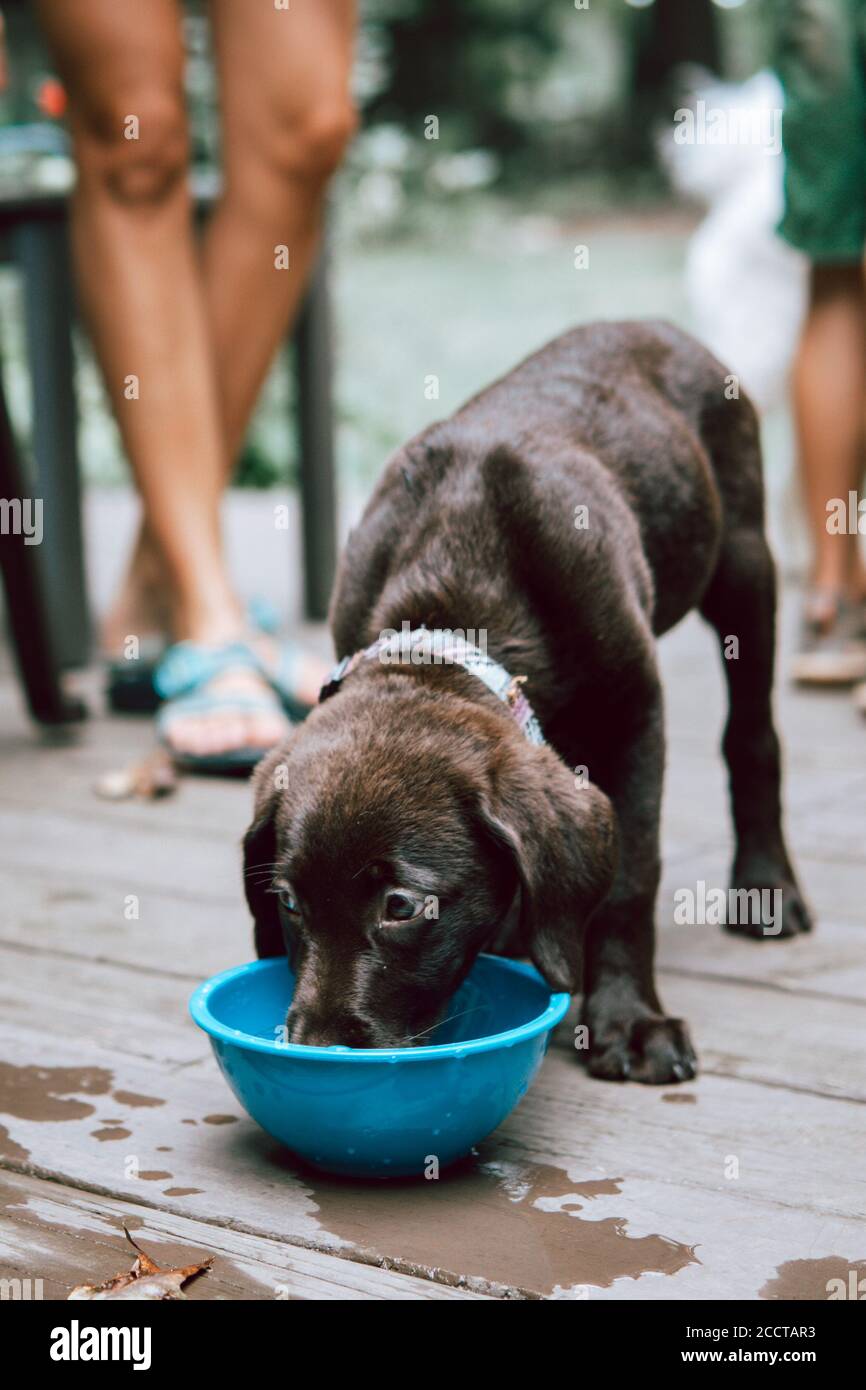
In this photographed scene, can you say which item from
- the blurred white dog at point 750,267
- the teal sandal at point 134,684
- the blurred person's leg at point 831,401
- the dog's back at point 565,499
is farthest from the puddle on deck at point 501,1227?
the blurred white dog at point 750,267

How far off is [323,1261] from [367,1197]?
19 cm

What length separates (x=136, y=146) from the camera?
402 centimetres

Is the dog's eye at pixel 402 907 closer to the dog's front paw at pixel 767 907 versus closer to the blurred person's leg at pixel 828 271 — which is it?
the dog's front paw at pixel 767 907

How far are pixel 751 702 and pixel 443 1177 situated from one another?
1241 mm

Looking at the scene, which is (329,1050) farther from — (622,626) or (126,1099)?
(622,626)

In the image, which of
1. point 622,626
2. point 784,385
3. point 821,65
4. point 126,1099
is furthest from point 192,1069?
point 784,385

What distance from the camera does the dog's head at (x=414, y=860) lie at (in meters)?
2.00

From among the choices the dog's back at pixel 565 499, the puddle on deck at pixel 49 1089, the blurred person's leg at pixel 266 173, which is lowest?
the puddle on deck at pixel 49 1089

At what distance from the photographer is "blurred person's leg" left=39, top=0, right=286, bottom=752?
3.99 metres

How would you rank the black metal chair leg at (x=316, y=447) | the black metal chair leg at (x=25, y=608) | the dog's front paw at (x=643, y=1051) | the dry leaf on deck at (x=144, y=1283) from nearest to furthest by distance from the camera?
the dry leaf on deck at (x=144, y=1283) < the dog's front paw at (x=643, y=1051) < the black metal chair leg at (x=25, y=608) < the black metal chair leg at (x=316, y=447)

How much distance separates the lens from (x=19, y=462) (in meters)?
3.89

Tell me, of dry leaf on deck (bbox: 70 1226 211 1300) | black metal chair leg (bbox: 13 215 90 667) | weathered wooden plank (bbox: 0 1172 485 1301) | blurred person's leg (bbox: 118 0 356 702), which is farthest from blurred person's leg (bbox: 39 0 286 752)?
dry leaf on deck (bbox: 70 1226 211 1300)

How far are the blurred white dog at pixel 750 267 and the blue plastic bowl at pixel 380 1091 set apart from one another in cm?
484

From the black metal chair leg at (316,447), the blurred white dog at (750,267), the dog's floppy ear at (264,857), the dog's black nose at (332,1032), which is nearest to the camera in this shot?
the dog's black nose at (332,1032)
